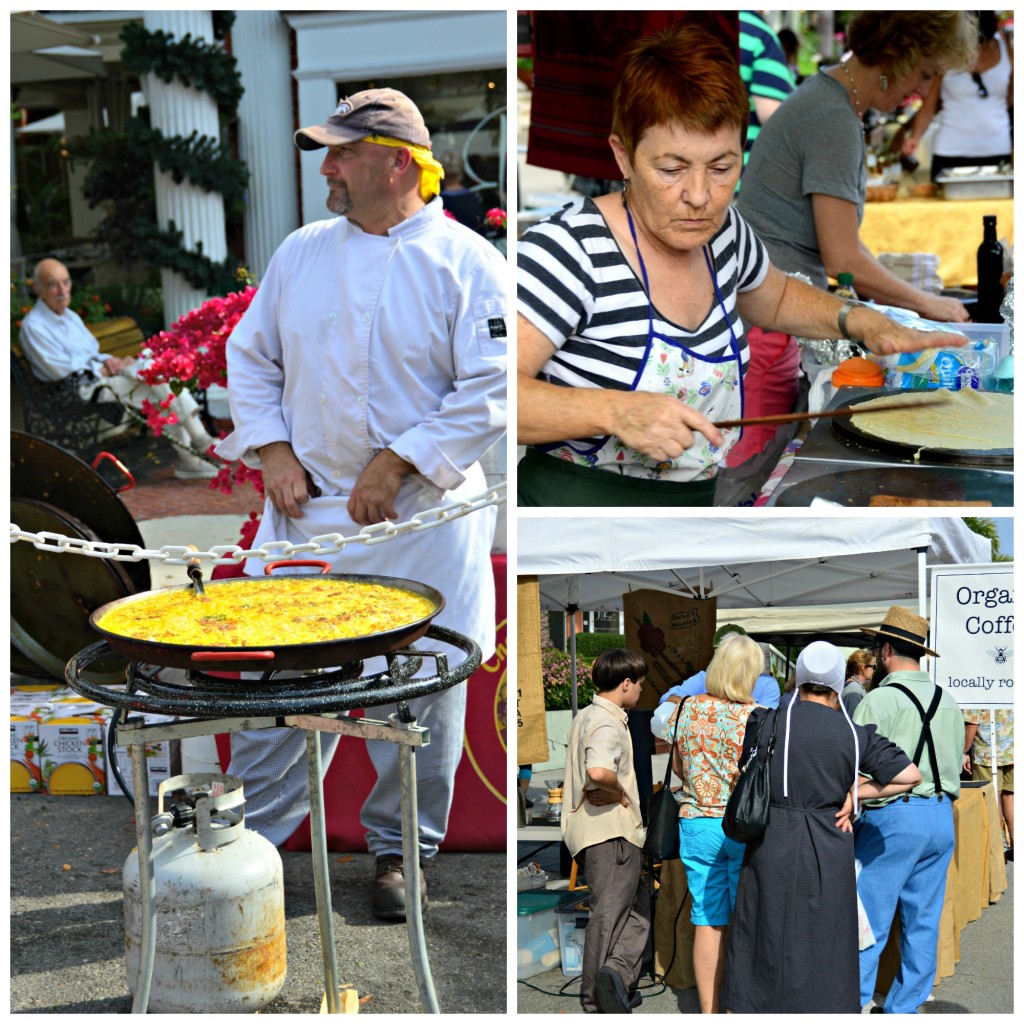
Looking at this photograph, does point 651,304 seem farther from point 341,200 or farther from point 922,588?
point 341,200

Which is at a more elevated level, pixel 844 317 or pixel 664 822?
pixel 844 317

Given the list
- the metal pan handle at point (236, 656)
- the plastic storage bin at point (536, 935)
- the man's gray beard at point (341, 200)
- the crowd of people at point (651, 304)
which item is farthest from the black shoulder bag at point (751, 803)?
the man's gray beard at point (341, 200)

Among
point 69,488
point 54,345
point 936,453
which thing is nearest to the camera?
point 936,453

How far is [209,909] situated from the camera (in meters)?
2.65

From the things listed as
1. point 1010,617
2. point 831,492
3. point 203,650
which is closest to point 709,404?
point 831,492

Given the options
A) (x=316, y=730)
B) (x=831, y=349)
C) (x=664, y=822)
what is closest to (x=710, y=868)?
(x=664, y=822)

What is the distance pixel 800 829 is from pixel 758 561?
1.76ft

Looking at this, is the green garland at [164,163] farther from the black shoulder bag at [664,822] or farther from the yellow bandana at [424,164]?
the black shoulder bag at [664,822]

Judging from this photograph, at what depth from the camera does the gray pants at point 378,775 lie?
3.36 meters

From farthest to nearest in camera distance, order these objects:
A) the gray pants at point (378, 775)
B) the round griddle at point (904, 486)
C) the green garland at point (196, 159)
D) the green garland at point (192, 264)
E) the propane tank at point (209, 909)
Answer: the green garland at point (192, 264), the green garland at point (196, 159), the gray pants at point (378, 775), the propane tank at point (209, 909), the round griddle at point (904, 486)

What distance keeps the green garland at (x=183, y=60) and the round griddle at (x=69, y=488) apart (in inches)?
225

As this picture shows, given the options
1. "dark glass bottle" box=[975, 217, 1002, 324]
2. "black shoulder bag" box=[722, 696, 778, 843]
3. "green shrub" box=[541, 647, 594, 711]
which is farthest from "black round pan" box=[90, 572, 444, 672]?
"dark glass bottle" box=[975, 217, 1002, 324]

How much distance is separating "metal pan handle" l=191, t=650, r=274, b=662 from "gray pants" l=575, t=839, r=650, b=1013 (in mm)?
752

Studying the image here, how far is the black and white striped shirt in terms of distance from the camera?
2.29 meters
